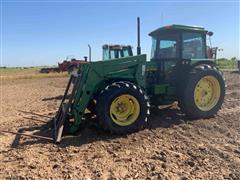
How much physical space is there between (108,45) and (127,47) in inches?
46.3

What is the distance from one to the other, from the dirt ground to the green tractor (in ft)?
1.23

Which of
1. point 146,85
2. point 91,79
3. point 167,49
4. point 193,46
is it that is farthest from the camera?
point 167,49

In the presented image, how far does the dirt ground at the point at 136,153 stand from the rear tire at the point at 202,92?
14.2 inches

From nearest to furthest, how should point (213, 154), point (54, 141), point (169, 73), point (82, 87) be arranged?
point (213, 154), point (54, 141), point (82, 87), point (169, 73)

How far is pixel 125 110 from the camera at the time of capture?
6.18 metres

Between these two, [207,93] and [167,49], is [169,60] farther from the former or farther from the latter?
[207,93]

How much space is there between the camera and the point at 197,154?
485 centimetres

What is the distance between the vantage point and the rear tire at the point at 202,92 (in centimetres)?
717

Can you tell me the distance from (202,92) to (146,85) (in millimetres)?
1515

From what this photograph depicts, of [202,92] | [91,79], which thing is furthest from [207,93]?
[91,79]

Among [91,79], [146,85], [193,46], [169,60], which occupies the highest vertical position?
[193,46]

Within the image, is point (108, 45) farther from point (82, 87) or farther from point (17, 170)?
point (17, 170)

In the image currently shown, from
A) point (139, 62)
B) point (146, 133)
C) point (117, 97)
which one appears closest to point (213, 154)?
point (146, 133)

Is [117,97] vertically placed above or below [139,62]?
below
